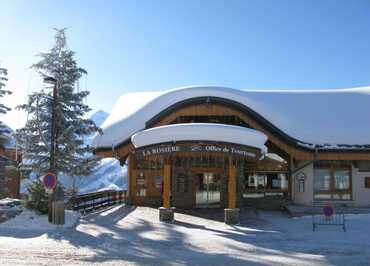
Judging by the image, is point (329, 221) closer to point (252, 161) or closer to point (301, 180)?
point (252, 161)

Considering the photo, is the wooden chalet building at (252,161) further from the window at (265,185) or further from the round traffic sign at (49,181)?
the round traffic sign at (49,181)

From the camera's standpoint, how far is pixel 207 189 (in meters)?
26.0

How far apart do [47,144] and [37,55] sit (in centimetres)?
447

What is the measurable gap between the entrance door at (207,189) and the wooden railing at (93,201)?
17.5 feet

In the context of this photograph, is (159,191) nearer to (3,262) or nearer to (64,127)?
(64,127)

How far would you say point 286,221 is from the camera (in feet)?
66.7

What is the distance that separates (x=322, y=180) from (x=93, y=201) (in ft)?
40.8

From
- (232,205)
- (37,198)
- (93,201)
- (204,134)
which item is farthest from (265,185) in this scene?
(37,198)

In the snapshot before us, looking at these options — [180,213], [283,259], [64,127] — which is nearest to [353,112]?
[180,213]

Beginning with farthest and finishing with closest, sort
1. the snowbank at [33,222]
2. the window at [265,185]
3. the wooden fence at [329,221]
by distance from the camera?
the window at [265,185], the wooden fence at [329,221], the snowbank at [33,222]

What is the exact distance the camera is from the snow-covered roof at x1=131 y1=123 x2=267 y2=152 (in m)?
18.5

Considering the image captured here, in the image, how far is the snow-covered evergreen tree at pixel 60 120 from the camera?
2256 centimetres

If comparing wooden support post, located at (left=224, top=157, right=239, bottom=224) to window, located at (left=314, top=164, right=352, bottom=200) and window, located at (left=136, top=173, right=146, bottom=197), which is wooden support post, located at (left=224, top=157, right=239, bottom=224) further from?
window, located at (left=314, top=164, right=352, bottom=200)

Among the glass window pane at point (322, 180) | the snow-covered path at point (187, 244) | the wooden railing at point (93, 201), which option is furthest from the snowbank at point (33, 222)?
the glass window pane at point (322, 180)
